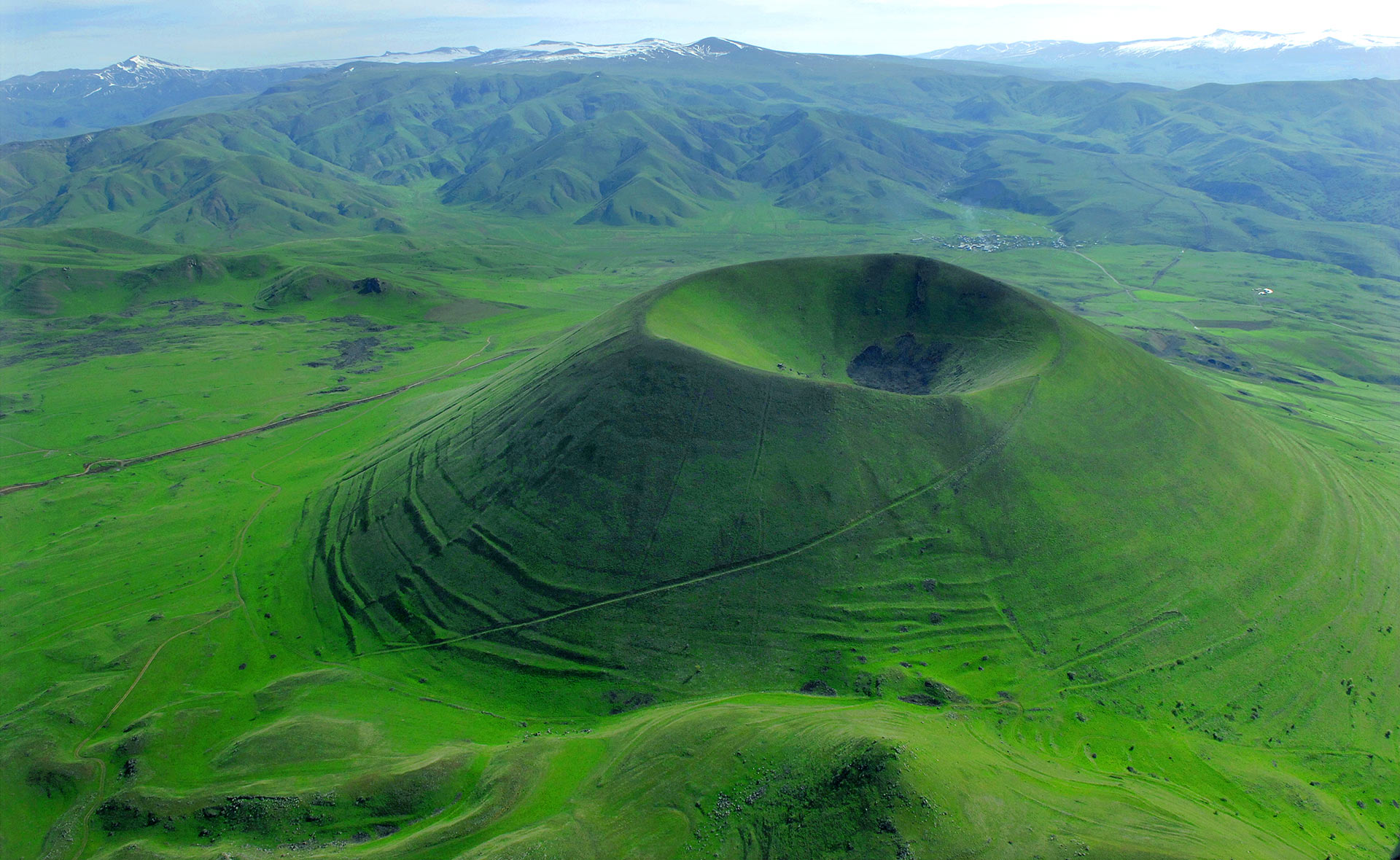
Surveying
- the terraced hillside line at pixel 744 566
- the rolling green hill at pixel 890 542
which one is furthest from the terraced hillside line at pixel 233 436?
the terraced hillside line at pixel 744 566

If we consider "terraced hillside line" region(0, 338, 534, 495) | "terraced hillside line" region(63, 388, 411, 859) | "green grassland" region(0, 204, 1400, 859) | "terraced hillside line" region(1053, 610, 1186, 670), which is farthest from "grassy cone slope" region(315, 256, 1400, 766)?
"terraced hillside line" region(0, 338, 534, 495)

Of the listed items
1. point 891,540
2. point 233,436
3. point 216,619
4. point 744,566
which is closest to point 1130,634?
point 891,540

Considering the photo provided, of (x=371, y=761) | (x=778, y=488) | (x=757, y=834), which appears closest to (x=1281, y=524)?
(x=778, y=488)

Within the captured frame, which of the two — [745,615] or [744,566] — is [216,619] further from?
[744,566]

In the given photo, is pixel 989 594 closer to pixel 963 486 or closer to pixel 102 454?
pixel 963 486

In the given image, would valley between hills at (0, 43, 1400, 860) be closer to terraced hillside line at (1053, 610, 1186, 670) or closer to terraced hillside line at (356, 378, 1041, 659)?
terraced hillside line at (1053, 610, 1186, 670)
